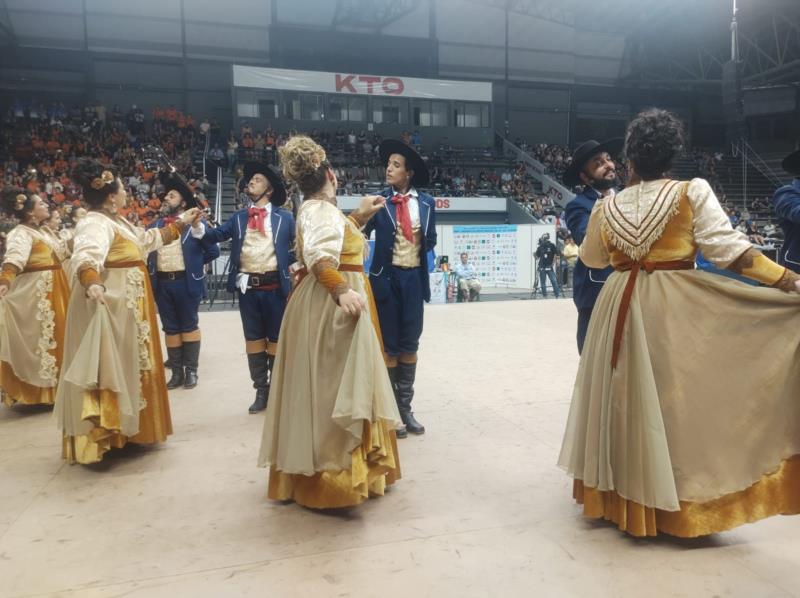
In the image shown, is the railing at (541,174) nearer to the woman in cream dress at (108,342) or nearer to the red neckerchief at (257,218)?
the red neckerchief at (257,218)

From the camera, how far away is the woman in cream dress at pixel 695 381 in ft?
7.88

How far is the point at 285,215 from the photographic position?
486cm

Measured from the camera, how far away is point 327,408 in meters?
2.77

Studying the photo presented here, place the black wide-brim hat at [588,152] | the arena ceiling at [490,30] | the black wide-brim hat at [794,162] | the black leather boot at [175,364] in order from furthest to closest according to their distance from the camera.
Answer: the arena ceiling at [490,30] < the black leather boot at [175,364] < the black wide-brim hat at [794,162] < the black wide-brim hat at [588,152]

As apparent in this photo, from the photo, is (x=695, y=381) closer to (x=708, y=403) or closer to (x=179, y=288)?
(x=708, y=403)

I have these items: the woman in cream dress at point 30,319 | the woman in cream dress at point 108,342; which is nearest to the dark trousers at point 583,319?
the woman in cream dress at point 108,342

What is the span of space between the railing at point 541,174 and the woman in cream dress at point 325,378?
20.7 meters

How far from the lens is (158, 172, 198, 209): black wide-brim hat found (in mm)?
5191

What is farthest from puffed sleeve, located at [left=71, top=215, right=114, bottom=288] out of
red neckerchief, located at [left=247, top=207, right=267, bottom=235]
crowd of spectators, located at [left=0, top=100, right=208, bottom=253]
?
crowd of spectators, located at [left=0, top=100, right=208, bottom=253]

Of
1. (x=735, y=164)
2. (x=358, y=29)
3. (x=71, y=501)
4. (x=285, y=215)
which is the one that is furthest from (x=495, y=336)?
(x=735, y=164)

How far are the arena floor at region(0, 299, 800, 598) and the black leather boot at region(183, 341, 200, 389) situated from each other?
43.6 inches

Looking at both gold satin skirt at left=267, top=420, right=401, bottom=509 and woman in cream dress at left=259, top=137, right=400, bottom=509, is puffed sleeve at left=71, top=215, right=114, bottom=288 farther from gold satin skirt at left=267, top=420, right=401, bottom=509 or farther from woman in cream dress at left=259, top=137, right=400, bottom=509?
gold satin skirt at left=267, top=420, right=401, bottom=509

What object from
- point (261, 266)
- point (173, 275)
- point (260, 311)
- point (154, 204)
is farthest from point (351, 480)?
point (154, 204)

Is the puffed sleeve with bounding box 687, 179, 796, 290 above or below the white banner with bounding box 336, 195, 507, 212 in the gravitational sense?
below
